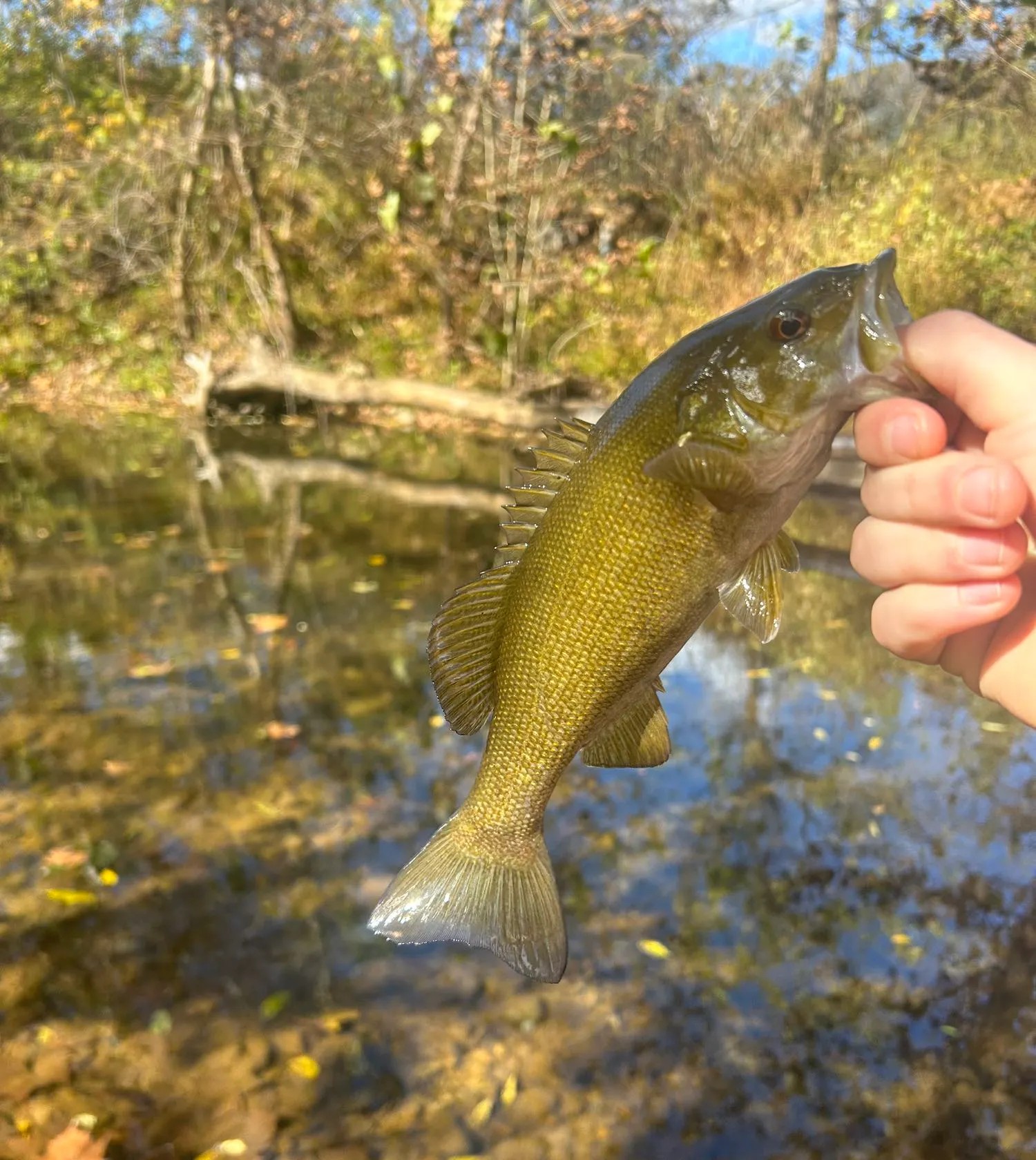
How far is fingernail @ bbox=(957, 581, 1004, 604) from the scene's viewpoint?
4.80 feet

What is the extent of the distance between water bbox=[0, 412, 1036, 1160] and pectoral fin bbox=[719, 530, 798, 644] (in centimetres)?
248

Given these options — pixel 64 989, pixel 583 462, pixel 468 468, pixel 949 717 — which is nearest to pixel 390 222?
pixel 468 468

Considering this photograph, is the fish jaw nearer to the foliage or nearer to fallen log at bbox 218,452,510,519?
fallen log at bbox 218,452,510,519

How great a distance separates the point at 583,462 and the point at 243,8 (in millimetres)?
13207

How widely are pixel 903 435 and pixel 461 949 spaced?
314cm

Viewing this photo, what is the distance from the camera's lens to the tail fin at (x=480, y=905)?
55.7 inches

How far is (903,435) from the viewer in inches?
52.7

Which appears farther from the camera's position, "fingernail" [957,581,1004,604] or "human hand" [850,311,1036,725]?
"fingernail" [957,581,1004,604]

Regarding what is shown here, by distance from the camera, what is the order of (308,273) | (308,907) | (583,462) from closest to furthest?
(583,462), (308,907), (308,273)

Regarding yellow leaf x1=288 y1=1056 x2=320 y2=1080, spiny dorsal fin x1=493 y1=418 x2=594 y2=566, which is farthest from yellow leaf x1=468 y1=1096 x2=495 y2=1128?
spiny dorsal fin x1=493 y1=418 x2=594 y2=566

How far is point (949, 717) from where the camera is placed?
18.0 ft

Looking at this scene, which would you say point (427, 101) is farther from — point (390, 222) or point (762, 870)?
point (762, 870)

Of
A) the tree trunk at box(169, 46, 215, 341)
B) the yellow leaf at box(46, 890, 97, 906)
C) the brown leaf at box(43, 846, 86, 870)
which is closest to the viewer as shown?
the yellow leaf at box(46, 890, 97, 906)

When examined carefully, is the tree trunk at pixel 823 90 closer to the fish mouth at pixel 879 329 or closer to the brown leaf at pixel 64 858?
the brown leaf at pixel 64 858
